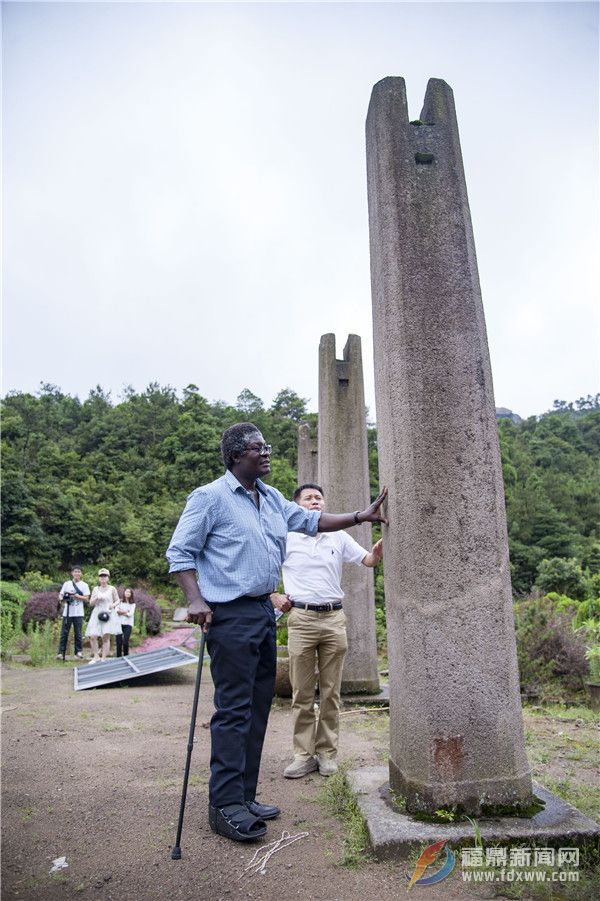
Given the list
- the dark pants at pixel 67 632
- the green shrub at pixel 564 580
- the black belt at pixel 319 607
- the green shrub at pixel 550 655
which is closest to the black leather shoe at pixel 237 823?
the black belt at pixel 319 607

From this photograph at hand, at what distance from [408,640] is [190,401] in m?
44.2

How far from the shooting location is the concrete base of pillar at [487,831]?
2846 mm

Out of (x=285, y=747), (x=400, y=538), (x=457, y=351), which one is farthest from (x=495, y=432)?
(x=285, y=747)

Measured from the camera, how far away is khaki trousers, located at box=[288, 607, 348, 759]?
4477mm

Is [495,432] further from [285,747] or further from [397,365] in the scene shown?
[285,747]

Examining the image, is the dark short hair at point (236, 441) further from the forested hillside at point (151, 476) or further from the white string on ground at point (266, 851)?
the forested hillside at point (151, 476)

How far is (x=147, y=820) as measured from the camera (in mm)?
3447

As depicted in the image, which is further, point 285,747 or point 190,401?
point 190,401

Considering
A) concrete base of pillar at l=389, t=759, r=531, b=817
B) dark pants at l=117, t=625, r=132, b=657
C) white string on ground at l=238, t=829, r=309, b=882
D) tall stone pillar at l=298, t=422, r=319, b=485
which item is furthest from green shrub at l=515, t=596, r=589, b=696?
dark pants at l=117, t=625, r=132, b=657

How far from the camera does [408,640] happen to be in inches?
128

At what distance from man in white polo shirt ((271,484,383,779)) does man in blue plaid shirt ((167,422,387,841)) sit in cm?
86

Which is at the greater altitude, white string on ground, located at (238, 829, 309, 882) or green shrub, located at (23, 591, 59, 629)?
green shrub, located at (23, 591, 59, 629)

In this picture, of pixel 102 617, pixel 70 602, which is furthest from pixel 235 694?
pixel 70 602

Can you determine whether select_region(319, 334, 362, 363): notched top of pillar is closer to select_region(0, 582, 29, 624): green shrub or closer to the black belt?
the black belt
